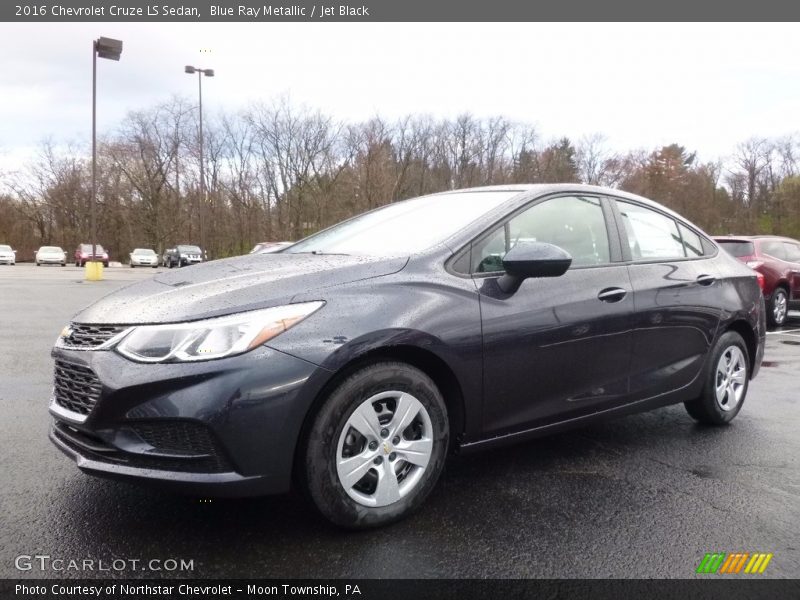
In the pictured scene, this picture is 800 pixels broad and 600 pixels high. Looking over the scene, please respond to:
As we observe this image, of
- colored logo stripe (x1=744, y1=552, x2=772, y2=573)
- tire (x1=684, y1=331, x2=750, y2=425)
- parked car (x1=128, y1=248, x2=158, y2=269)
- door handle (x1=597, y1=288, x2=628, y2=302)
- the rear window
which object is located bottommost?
parked car (x1=128, y1=248, x2=158, y2=269)

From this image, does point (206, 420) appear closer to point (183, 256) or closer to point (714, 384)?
point (714, 384)

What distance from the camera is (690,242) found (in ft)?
13.8

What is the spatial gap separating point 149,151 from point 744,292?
48.3 meters

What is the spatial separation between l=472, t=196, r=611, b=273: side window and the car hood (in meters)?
0.50

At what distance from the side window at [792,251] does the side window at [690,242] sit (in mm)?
8204

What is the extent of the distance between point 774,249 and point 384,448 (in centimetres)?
1072

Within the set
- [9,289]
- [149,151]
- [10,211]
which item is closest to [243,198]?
[149,151]

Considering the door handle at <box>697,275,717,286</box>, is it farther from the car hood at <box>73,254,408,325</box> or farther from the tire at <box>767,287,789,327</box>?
the tire at <box>767,287,789,327</box>

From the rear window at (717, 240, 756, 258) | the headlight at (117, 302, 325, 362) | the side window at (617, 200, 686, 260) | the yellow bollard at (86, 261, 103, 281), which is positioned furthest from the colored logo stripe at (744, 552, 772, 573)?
the yellow bollard at (86, 261, 103, 281)

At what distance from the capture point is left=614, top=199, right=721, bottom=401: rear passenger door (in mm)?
3529

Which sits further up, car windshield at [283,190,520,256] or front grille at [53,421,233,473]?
car windshield at [283,190,520,256]

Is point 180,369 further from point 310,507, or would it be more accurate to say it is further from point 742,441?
point 742,441

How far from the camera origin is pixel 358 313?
2.50 meters
